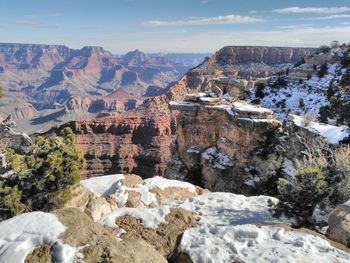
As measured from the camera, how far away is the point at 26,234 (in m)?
8.14

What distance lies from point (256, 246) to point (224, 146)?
2254 cm

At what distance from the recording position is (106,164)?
256ft

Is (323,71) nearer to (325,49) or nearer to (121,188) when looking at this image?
(325,49)

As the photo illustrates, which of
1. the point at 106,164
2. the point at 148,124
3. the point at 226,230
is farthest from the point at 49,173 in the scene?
the point at 148,124

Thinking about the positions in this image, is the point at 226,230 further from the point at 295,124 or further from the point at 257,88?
the point at 257,88

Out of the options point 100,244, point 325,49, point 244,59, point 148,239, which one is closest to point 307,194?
point 148,239

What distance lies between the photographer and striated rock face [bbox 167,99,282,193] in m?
27.4

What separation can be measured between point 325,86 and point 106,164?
5032 cm

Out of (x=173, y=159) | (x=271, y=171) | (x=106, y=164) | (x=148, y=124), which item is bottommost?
(x=106, y=164)

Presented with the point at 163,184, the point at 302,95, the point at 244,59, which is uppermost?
the point at 302,95

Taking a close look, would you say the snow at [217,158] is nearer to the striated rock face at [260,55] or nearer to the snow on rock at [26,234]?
the snow on rock at [26,234]

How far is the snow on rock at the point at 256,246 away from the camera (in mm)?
8148

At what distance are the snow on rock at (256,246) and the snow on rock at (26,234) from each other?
291 cm

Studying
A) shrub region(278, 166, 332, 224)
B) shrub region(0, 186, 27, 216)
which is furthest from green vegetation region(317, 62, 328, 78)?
shrub region(0, 186, 27, 216)
